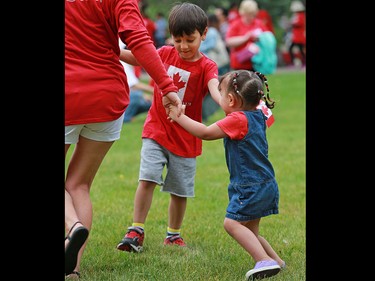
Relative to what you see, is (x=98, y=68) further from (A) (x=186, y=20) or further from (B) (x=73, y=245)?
(B) (x=73, y=245)

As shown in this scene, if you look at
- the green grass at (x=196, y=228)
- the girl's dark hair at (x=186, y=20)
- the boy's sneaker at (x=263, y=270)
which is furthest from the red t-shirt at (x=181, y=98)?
the boy's sneaker at (x=263, y=270)

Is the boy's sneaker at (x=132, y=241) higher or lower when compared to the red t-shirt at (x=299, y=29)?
lower

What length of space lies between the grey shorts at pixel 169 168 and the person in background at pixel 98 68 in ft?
3.05

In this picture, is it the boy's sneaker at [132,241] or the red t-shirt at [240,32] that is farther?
the red t-shirt at [240,32]

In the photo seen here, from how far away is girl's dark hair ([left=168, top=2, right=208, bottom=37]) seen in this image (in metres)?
5.11

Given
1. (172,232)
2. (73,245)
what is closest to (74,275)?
(73,245)

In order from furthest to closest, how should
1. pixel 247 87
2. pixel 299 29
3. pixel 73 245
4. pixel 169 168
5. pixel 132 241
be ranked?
pixel 299 29 < pixel 169 168 < pixel 132 241 < pixel 247 87 < pixel 73 245

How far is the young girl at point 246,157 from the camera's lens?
15.2ft

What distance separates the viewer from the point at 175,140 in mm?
5531

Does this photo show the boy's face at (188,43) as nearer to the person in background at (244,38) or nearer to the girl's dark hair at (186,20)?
the girl's dark hair at (186,20)

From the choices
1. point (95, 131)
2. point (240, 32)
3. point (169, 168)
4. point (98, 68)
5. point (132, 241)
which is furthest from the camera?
point (240, 32)

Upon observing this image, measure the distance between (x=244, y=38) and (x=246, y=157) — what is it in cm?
836
